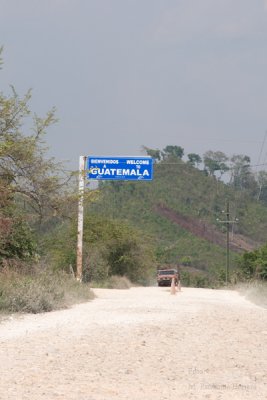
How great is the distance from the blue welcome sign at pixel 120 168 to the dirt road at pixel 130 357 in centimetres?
1409

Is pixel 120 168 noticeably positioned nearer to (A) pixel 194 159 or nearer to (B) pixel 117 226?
(B) pixel 117 226

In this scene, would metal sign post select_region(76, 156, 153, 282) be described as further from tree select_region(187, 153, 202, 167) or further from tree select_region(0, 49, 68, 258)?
tree select_region(187, 153, 202, 167)

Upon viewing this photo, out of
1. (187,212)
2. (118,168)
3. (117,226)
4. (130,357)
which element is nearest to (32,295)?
(130,357)

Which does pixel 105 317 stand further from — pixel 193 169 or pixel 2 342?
pixel 193 169

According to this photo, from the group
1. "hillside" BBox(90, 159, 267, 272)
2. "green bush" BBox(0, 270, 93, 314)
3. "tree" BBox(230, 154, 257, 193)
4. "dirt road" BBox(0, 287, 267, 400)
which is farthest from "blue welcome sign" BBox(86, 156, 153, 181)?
"tree" BBox(230, 154, 257, 193)

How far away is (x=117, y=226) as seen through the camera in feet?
165

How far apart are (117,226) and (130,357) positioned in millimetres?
40080

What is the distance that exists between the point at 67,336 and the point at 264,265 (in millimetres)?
45723

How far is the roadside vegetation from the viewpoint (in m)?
21.0

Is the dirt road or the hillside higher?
the hillside

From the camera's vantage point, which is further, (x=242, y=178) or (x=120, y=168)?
(x=242, y=178)

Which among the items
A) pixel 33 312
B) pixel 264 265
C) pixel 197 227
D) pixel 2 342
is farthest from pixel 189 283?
pixel 2 342

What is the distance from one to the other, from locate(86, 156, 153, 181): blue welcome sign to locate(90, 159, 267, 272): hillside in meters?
54.4

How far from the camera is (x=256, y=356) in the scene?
11.1 metres
